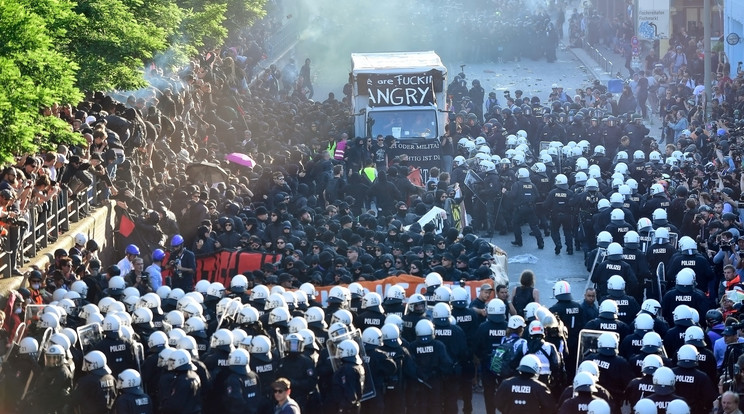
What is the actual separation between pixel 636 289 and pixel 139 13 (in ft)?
45.8

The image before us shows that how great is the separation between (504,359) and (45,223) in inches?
302

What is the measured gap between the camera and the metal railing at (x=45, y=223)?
19781 millimetres

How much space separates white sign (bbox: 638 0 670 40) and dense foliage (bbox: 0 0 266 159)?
13042mm

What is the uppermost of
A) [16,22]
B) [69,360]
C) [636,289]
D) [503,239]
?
[16,22]

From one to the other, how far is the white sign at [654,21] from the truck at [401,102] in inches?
559

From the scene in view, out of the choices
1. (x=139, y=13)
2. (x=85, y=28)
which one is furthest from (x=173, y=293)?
(x=139, y=13)

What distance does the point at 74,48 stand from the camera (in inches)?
1048

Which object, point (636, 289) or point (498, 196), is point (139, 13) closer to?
point (498, 196)

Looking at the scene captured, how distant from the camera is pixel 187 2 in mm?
40188

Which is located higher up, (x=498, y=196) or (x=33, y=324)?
(x=33, y=324)

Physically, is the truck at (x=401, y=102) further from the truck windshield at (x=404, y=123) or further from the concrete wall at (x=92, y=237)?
the concrete wall at (x=92, y=237)

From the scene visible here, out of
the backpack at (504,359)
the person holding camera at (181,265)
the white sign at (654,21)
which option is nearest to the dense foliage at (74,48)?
the person holding camera at (181,265)

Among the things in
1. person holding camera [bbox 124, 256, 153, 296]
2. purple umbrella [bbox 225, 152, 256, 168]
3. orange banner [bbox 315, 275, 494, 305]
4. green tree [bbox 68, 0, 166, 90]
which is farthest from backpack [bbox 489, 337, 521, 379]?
purple umbrella [bbox 225, 152, 256, 168]

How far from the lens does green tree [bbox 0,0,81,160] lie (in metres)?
18.7
